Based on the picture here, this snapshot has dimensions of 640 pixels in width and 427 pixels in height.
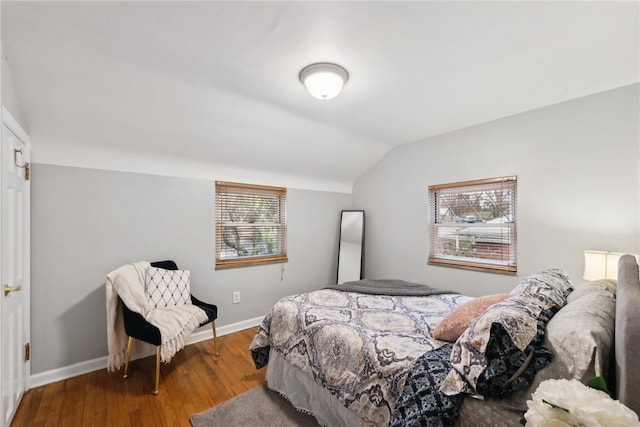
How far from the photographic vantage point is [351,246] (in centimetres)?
423

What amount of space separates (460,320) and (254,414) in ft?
5.02

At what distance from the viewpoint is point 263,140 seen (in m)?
3.04

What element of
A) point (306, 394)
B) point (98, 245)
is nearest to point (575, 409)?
point (306, 394)

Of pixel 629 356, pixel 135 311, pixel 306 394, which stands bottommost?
pixel 306 394

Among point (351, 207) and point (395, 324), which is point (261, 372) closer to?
point (395, 324)

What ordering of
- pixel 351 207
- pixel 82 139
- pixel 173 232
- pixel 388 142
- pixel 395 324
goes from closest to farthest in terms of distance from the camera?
pixel 395 324 < pixel 82 139 < pixel 173 232 < pixel 388 142 < pixel 351 207

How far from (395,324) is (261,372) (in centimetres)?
138

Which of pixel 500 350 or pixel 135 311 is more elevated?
pixel 500 350

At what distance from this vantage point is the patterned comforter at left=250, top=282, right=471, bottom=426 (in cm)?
144

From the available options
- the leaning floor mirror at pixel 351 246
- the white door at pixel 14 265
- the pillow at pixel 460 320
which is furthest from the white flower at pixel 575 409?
the leaning floor mirror at pixel 351 246

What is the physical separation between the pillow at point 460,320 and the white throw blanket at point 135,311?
1978mm

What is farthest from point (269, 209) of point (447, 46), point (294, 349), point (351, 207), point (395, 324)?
point (447, 46)

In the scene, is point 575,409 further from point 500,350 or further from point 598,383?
point 500,350

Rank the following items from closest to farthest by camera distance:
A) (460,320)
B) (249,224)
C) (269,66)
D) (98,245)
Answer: (460,320) < (269,66) < (98,245) < (249,224)
